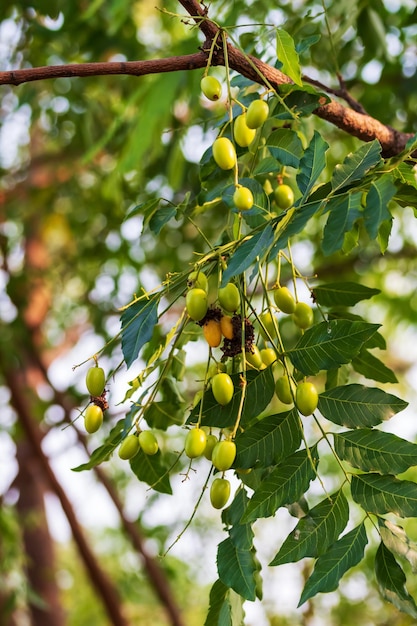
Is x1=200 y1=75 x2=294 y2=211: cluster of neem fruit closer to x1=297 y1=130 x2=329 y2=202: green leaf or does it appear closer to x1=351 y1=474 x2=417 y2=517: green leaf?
x1=297 y1=130 x2=329 y2=202: green leaf

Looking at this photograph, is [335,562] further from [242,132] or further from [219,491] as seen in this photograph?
[242,132]

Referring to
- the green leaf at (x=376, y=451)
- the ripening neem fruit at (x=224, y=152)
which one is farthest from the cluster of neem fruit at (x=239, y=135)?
the green leaf at (x=376, y=451)

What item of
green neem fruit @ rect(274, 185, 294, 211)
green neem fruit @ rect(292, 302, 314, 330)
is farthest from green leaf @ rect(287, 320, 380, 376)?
green neem fruit @ rect(274, 185, 294, 211)

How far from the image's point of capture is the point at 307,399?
0.67 m

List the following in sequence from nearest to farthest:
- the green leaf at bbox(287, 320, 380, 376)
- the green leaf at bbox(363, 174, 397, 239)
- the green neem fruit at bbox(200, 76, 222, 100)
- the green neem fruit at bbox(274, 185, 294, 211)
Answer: the green leaf at bbox(363, 174, 397, 239) < the green leaf at bbox(287, 320, 380, 376) < the green neem fruit at bbox(200, 76, 222, 100) < the green neem fruit at bbox(274, 185, 294, 211)

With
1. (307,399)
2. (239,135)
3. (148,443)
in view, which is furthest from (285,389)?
(239,135)

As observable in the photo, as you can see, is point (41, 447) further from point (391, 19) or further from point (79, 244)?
point (391, 19)

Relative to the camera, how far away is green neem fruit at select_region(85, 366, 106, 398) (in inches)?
28.5

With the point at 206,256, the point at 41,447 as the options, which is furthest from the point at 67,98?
the point at 206,256

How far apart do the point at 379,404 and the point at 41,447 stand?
90.9 inches

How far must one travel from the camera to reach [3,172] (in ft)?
10.6

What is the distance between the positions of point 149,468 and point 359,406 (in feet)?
0.73

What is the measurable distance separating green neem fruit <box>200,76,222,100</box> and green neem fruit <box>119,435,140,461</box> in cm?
32

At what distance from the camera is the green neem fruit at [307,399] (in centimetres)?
67
